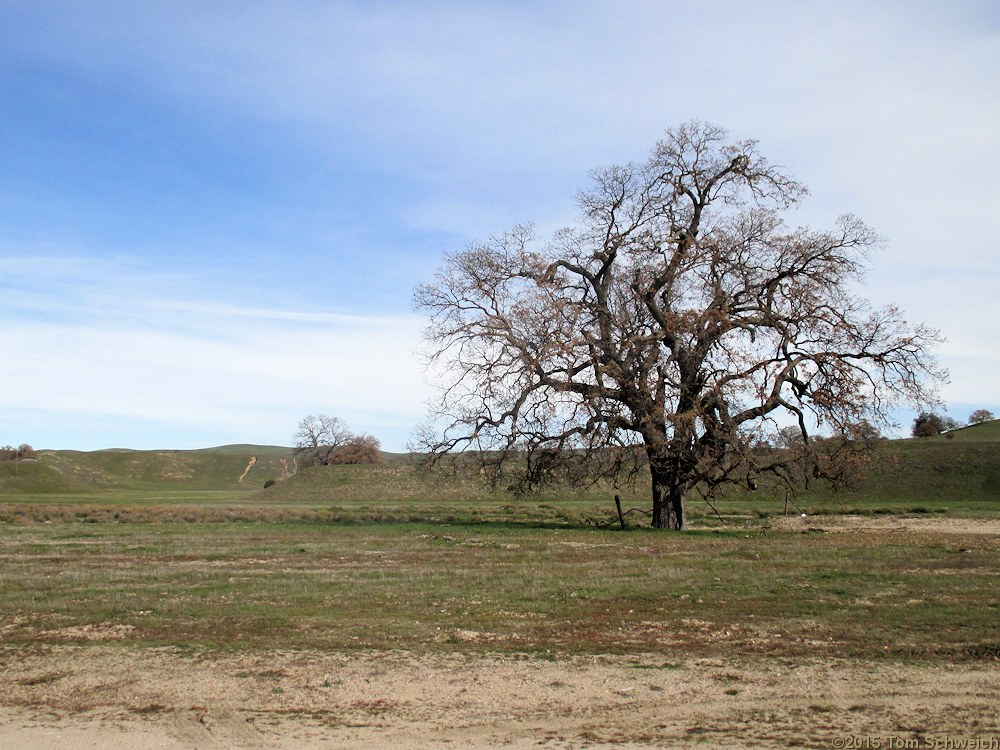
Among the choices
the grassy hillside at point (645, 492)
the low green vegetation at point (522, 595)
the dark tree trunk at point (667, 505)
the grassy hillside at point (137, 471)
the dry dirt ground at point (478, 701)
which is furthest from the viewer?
the grassy hillside at point (137, 471)

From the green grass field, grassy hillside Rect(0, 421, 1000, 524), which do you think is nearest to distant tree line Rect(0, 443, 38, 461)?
grassy hillside Rect(0, 421, 1000, 524)

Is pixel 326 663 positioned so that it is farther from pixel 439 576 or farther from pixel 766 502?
pixel 766 502

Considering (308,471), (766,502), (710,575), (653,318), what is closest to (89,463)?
(308,471)

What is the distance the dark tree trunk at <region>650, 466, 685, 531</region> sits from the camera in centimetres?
3028

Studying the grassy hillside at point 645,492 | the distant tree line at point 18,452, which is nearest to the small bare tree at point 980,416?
the grassy hillside at point 645,492

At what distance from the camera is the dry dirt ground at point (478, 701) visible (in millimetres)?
7492

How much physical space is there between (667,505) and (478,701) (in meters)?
23.3

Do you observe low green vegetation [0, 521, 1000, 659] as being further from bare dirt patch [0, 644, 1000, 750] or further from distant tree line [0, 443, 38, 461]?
distant tree line [0, 443, 38, 461]

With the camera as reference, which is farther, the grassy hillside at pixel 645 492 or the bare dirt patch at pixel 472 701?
the grassy hillside at pixel 645 492

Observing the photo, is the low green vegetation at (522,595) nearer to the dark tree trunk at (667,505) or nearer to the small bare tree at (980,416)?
the dark tree trunk at (667,505)

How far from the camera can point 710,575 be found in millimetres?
17188

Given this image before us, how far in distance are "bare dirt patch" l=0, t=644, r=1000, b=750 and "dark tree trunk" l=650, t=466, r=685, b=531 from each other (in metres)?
20.3

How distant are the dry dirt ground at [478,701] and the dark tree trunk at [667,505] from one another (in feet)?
66.5

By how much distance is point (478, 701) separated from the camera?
28.3 feet
